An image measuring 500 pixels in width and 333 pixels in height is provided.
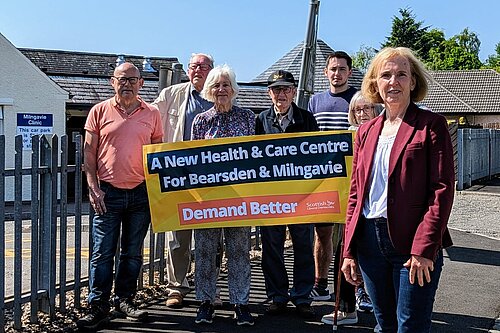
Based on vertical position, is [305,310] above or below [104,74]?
below

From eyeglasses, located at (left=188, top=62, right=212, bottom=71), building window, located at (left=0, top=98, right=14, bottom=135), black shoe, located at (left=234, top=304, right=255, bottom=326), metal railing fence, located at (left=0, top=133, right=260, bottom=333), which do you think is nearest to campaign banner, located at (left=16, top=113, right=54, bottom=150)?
building window, located at (left=0, top=98, right=14, bottom=135)

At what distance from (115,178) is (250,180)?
1221 millimetres

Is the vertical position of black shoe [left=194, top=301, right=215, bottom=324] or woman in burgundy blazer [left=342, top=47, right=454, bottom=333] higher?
woman in burgundy blazer [left=342, top=47, right=454, bottom=333]

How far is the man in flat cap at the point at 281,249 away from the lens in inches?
258

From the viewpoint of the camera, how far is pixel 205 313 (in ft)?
20.5

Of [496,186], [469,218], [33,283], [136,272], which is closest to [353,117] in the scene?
[136,272]

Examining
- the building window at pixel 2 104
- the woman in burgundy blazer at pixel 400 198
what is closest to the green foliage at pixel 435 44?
the building window at pixel 2 104

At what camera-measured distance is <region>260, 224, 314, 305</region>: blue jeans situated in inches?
259

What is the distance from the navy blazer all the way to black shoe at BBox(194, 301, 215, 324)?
2.98m

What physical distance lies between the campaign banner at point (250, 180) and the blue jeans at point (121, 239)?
0.47 ft

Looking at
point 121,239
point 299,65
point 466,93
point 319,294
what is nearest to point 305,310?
point 319,294

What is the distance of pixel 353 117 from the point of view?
6434 millimetres

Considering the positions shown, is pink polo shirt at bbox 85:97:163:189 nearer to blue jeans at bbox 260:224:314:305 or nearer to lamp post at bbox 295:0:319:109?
→ blue jeans at bbox 260:224:314:305

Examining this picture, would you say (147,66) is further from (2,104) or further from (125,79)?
(125,79)
